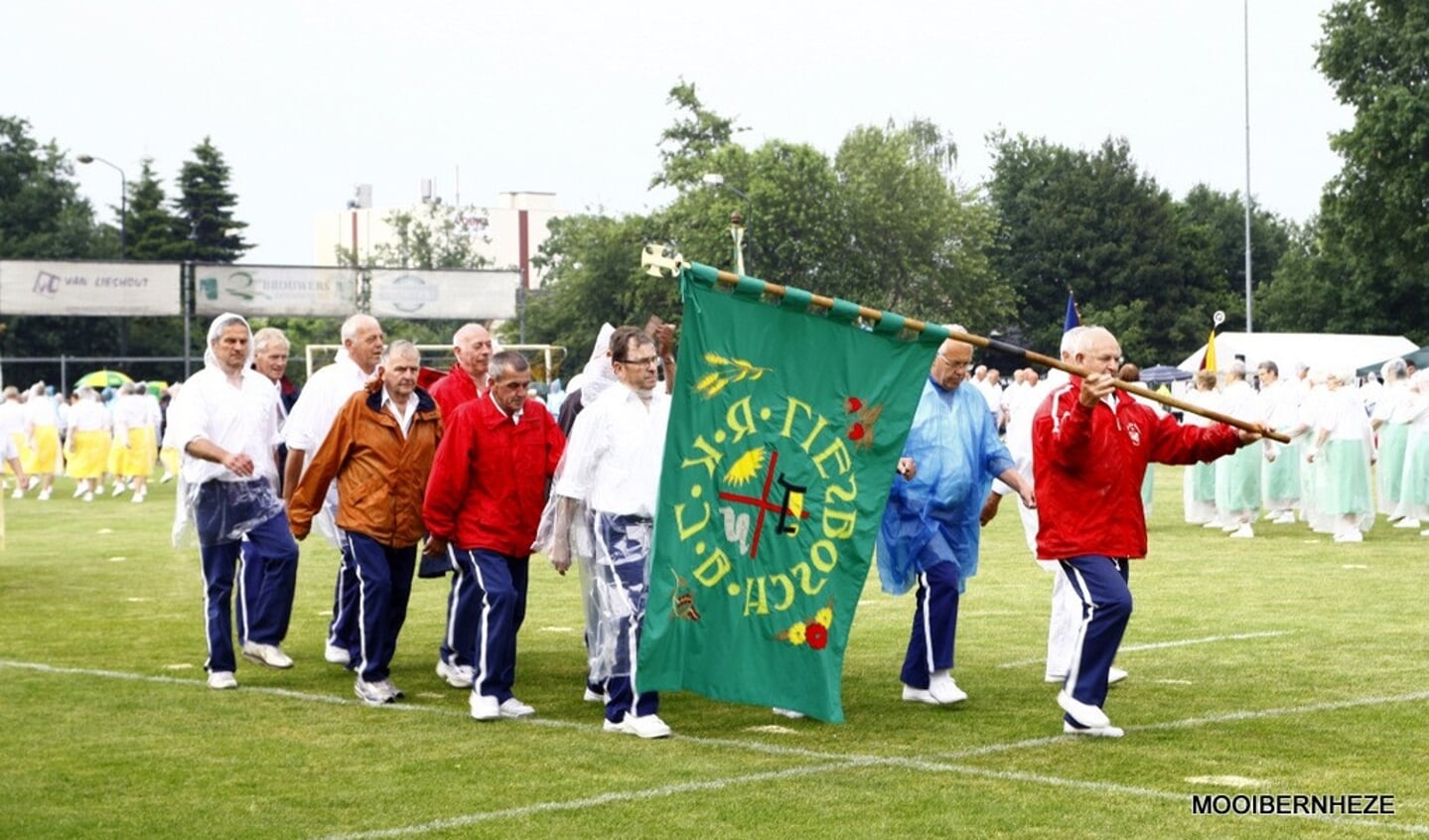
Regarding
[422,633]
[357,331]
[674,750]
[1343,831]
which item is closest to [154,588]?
[422,633]

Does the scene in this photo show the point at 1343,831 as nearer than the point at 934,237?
Yes

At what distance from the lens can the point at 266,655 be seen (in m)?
12.2

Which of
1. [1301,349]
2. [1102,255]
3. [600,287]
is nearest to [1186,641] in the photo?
[1301,349]

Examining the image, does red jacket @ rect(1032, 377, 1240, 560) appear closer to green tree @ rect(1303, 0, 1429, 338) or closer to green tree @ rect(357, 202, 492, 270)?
green tree @ rect(1303, 0, 1429, 338)

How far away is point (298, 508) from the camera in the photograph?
10.9 m

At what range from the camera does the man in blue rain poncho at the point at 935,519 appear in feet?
34.3

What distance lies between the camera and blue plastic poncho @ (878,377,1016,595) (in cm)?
1052

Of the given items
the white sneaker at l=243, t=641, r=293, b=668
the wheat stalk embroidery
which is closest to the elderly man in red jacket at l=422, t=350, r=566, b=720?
the wheat stalk embroidery

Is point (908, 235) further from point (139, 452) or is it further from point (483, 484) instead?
point (483, 484)

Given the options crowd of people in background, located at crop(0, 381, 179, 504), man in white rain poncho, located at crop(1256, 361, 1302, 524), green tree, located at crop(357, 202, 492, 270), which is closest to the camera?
man in white rain poncho, located at crop(1256, 361, 1302, 524)

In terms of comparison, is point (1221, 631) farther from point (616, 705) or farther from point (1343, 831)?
point (1343, 831)

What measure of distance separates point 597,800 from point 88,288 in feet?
170

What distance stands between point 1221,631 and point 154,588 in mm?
9109

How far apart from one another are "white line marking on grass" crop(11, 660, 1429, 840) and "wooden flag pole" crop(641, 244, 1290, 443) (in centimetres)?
156
